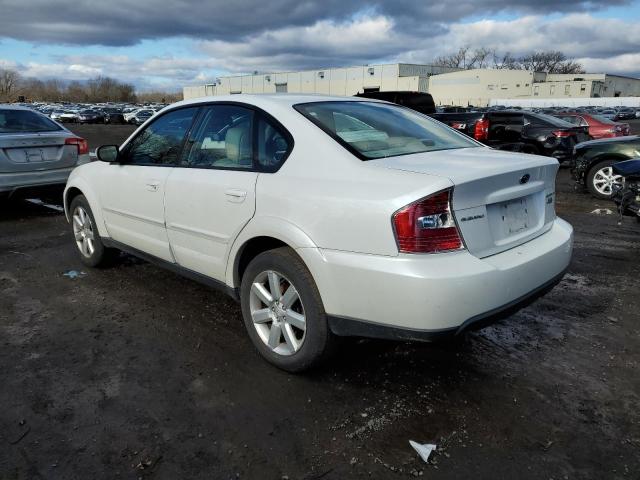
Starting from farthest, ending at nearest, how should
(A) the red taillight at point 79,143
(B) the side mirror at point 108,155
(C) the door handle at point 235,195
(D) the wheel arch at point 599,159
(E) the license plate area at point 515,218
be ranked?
(D) the wheel arch at point 599,159, (A) the red taillight at point 79,143, (B) the side mirror at point 108,155, (C) the door handle at point 235,195, (E) the license plate area at point 515,218

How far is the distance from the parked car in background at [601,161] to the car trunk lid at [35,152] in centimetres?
873

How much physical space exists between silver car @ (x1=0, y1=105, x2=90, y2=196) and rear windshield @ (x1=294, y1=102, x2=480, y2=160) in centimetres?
556

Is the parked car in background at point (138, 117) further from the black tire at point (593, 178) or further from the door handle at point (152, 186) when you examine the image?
the door handle at point (152, 186)

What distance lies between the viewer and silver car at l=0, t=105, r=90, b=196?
23.1 ft

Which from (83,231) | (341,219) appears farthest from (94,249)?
(341,219)

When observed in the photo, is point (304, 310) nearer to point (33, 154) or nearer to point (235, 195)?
point (235, 195)

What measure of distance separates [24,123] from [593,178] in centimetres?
963

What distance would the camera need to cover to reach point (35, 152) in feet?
23.9

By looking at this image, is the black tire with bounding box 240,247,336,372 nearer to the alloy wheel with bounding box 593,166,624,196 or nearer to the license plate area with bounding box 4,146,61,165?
the license plate area with bounding box 4,146,61,165

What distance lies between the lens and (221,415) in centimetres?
269

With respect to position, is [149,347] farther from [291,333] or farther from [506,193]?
[506,193]

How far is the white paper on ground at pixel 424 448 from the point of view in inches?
93.2

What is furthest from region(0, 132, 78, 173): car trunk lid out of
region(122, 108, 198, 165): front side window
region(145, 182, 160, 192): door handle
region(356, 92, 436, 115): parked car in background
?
region(356, 92, 436, 115): parked car in background

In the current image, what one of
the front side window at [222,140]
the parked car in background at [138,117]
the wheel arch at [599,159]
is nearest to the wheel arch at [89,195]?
the front side window at [222,140]
